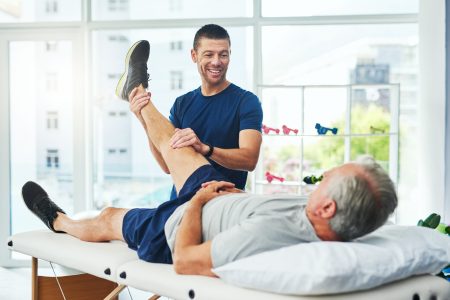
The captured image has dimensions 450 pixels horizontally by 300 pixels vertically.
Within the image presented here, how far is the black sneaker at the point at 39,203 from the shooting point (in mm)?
2449

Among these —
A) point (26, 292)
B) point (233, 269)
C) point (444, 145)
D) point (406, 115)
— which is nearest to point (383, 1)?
point (406, 115)

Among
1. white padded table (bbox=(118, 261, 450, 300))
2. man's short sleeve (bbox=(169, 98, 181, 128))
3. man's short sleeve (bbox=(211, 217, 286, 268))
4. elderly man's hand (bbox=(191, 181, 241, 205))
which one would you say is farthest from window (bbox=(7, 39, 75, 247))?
man's short sleeve (bbox=(211, 217, 286, 268))

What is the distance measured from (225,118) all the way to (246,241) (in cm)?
101

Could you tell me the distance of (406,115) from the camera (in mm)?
4441

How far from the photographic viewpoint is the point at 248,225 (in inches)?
63.7

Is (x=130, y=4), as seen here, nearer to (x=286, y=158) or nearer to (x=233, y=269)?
(x=286, y=158)

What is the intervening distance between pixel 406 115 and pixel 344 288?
10.6 ft

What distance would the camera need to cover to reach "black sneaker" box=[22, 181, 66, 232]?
2449 mm

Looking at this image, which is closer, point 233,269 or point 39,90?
point 233,269

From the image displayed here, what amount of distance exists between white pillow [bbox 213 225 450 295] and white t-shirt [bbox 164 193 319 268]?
0.25 ft

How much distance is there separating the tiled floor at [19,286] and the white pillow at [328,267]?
8.06 ft

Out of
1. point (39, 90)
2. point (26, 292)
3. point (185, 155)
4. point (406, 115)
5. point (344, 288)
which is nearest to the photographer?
point (344, 288)

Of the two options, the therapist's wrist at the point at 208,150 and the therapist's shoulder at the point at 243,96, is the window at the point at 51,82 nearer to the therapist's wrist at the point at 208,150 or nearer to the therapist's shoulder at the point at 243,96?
the therapist's shoulder at the point at 243,96

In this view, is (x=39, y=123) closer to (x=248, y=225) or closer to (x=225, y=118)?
(x=225, y=118)
